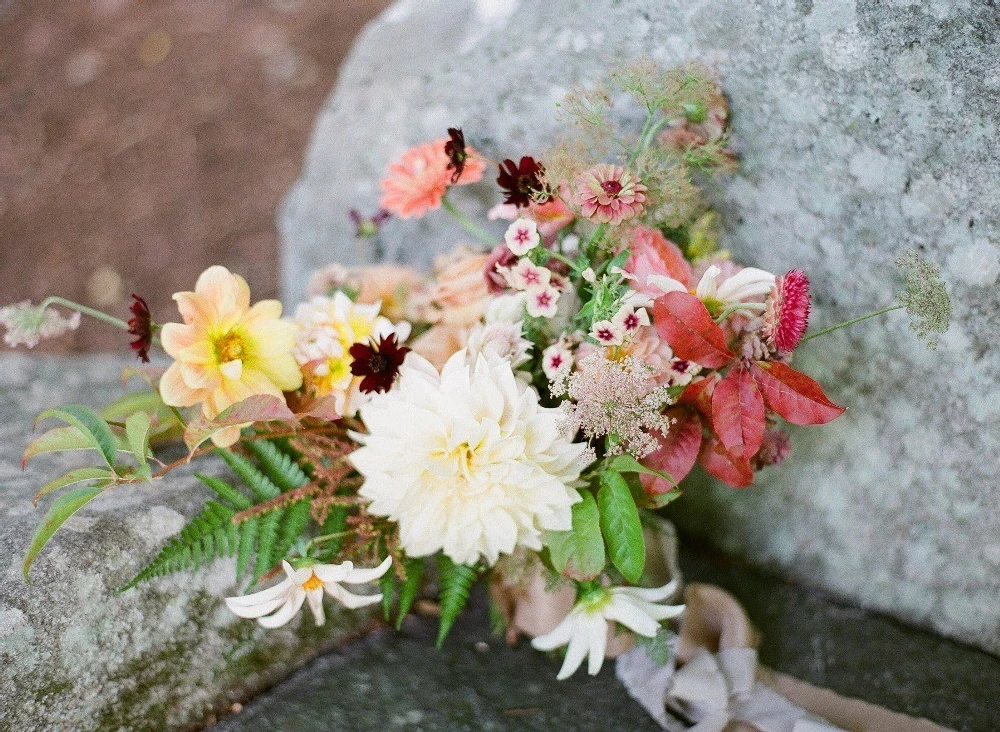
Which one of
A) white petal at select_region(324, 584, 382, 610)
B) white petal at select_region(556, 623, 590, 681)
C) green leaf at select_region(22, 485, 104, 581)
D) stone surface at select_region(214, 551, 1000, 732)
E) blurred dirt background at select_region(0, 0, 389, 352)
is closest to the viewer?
green leaf at select_region(22, 485, 104, 581)

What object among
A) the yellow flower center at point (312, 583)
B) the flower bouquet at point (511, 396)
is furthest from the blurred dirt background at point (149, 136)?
the yellow flower center at point (312, 583)

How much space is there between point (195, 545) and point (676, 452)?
744 mm

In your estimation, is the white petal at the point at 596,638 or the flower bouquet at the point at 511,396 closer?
the flower bouquet at the point at 511,396

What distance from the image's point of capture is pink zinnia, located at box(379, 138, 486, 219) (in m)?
1.38

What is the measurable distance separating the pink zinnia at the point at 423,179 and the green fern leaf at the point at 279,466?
0.45 metres

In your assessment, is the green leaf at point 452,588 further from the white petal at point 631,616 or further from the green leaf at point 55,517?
the green leaf at point 55,517

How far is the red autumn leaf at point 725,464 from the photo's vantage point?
120 cm

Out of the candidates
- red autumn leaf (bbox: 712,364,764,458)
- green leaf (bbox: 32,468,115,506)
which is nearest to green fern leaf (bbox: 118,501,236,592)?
green leaf (bbox: 32,468,115,506)

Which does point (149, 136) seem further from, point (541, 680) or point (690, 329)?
point (690, 329)

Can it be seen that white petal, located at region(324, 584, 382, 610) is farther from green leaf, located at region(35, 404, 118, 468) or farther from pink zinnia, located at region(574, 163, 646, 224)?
pink zinnia, located at region(574, 163, 646, 224)

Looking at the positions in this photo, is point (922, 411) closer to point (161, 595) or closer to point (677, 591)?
point (677, 591)

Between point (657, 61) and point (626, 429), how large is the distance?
72 centimetres

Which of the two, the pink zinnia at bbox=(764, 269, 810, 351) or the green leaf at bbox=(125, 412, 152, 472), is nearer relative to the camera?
the pink zinnia at bbox=(764, 269, 810, 351)

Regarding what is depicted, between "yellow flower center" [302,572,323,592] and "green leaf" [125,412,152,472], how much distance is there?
29 cm
